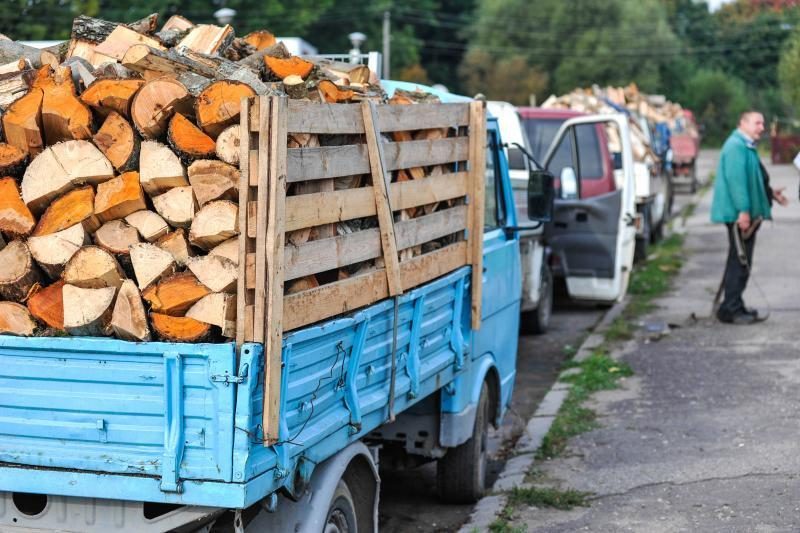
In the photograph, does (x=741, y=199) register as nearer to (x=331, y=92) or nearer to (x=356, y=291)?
(x=331, y=92)

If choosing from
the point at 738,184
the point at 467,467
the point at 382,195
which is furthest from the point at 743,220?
the point at 382,195

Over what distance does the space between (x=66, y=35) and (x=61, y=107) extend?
3285 cm

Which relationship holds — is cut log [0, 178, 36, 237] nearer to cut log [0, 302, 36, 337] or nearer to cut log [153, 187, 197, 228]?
cut log [0, 302, 36, 337]

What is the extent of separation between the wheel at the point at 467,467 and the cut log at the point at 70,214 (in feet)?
9.96

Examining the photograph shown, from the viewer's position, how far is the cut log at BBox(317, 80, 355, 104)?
16.2ft

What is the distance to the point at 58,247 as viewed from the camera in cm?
416

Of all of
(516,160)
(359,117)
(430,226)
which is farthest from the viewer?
(516,160)

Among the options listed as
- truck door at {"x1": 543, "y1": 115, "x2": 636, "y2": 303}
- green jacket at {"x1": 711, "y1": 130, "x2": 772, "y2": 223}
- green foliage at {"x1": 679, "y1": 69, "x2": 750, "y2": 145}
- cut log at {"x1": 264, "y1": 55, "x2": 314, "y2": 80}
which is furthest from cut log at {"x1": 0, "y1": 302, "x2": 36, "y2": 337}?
green foliage at {"x1": 679, "y1": 69, "x2": 750, "y2": 145}

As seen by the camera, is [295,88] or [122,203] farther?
[295,88]

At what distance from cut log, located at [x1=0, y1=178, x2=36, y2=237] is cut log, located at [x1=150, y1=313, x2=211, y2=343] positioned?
23.7 inches

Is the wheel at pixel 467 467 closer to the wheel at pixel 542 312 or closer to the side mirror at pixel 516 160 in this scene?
the side mirror at pixel 516 160

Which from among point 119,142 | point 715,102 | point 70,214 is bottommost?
point 715,102

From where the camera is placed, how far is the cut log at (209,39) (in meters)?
5.14

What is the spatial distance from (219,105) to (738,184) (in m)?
8.44
